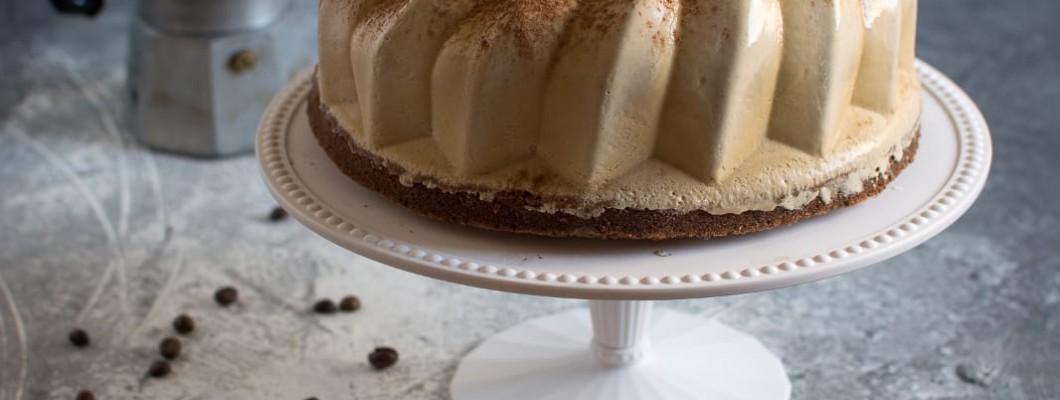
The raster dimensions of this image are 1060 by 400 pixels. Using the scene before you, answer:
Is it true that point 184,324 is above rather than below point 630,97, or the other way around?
below

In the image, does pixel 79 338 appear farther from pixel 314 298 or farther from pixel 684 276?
pixel 684 276

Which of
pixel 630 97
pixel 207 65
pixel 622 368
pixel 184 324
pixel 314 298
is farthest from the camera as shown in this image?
pixel 207 65

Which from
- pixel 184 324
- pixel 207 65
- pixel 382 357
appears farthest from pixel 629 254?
pixel 207 65

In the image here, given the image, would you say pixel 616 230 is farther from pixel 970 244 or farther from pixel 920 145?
pixel 970 244

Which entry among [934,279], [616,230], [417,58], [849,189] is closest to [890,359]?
[934,279]

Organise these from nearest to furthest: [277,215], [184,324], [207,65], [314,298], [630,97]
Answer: [630,97]
[184,324]
[314,298]
[277,215]
[207,65]

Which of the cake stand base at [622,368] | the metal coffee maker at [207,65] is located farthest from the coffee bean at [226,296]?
the metal coffee maker at [207,65]

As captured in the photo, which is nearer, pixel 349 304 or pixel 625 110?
pixel 625 110
